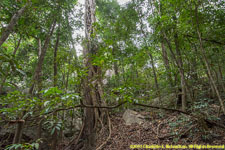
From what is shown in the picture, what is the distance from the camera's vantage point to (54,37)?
521cm

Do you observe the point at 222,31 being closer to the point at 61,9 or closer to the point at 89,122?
the point at 89,122

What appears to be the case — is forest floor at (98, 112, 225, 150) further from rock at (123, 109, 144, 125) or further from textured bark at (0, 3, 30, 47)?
textured bark at (0, 3, 30, 47)

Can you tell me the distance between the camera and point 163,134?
10.1 ft

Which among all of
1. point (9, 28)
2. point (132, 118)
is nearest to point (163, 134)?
point (132, 118)

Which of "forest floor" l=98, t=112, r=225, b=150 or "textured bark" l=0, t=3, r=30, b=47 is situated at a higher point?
"textured bark" l=0, t=3, r=30, b=47

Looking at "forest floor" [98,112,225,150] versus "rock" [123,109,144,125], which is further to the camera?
"rock" [123,109,144,125]

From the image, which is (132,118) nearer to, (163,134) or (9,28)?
(163,134)

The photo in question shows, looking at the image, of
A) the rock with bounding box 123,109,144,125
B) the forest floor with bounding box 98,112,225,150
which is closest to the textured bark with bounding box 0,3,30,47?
the forest floor with bounding box 98,112,225,150

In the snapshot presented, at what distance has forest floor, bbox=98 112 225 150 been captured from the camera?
248cm

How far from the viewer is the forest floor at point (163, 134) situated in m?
2.48

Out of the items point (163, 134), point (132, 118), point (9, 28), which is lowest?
point (163, 134)

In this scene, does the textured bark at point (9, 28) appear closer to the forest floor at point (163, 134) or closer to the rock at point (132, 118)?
the forest floor at point (163, 134)

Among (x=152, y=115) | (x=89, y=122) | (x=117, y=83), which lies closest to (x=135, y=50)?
(x=117, y=83)

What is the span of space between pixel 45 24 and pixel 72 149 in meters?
4.12
